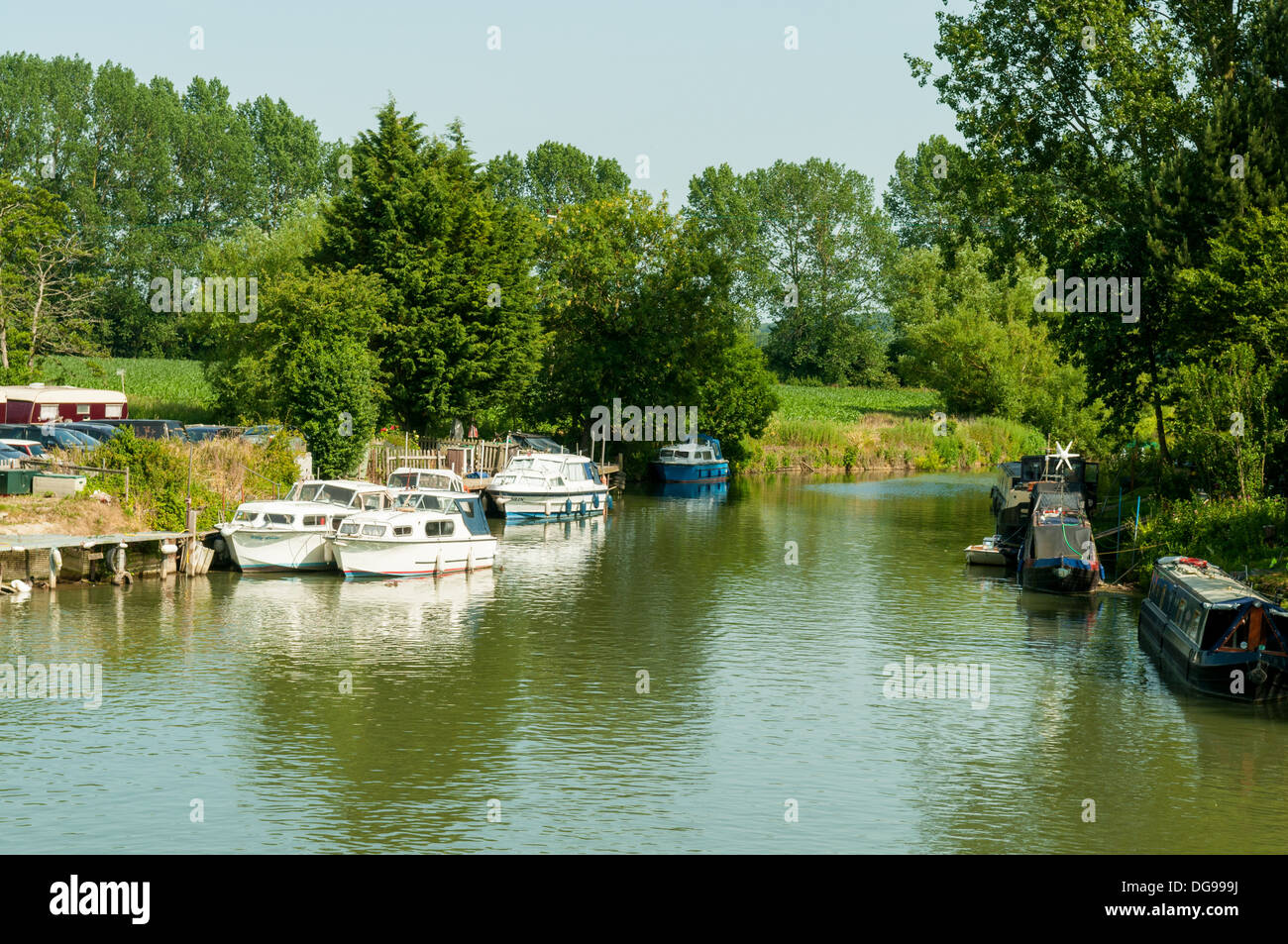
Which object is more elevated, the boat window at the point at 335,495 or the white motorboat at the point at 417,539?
the boat window at the point at 335,495

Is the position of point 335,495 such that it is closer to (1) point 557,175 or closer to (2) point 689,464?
(2) point 689,464

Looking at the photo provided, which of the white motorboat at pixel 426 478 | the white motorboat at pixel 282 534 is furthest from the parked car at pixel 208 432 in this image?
the white motorboat at pixel 282 534

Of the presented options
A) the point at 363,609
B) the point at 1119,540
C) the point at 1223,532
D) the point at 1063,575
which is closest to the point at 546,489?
the point at 363,609

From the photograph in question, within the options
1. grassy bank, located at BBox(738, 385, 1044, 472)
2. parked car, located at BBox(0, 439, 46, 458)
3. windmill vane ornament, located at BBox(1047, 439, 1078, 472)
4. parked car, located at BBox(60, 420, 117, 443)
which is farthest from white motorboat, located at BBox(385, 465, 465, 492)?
grassy bank, located at BBox(738, 385, 1044, 472)

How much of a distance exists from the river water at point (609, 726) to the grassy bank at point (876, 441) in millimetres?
52535

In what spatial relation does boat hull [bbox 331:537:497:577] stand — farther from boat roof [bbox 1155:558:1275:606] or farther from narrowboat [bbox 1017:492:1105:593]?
boat roof [bbox 1155:558:1275:606]

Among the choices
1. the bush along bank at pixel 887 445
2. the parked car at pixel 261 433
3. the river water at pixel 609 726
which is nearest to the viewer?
the river water at pixel 609 726

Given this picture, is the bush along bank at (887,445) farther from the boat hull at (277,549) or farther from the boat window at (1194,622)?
the boat window at (1194,622)

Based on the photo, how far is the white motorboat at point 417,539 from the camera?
40219mm

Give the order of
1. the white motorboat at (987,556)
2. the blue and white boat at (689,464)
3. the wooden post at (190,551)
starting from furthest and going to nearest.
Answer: the blue and white boat at (689,464), the white motorboat at (987,556), the wooden post at (190,551)

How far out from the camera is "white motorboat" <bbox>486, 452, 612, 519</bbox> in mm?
58969

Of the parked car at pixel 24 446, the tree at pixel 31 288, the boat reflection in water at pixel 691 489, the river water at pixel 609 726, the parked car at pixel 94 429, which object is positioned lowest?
the river water at pixel 609 726
